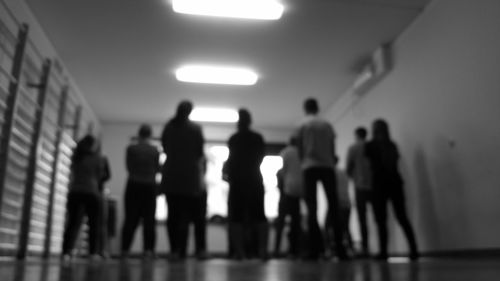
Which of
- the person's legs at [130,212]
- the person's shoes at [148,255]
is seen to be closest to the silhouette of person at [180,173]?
the person's shoes at [148,255]

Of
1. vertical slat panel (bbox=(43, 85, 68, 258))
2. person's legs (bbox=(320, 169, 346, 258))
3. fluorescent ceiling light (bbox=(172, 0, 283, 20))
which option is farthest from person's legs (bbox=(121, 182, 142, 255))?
fluorescent ceiling light (bbox=(172, 0, 283, 20))

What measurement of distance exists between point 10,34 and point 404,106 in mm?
3854

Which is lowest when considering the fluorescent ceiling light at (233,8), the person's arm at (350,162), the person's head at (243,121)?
the person's arm at (350,162)

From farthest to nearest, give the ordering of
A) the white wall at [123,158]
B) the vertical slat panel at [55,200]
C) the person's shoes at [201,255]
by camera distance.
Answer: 1. the white wall at [123,158]
2. the vertical slat panel at [55,200]
3. the person's shoes at [201,255]

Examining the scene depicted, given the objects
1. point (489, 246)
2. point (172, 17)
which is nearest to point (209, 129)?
point (172, 17)

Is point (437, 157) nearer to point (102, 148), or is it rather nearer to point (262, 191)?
point (262, 191)

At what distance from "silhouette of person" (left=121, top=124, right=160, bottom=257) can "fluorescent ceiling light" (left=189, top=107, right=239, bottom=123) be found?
3984mm

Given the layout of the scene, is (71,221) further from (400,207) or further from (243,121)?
(400,207)

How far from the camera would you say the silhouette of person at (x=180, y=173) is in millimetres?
3117

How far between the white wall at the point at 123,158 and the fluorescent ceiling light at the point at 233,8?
4.29 m

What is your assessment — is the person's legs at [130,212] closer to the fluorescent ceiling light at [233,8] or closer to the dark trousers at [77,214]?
the dark trousers at [77,214]

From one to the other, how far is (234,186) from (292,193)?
97 centimetres

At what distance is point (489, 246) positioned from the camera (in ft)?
11.6

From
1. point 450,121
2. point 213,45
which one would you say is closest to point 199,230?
point 450,121
